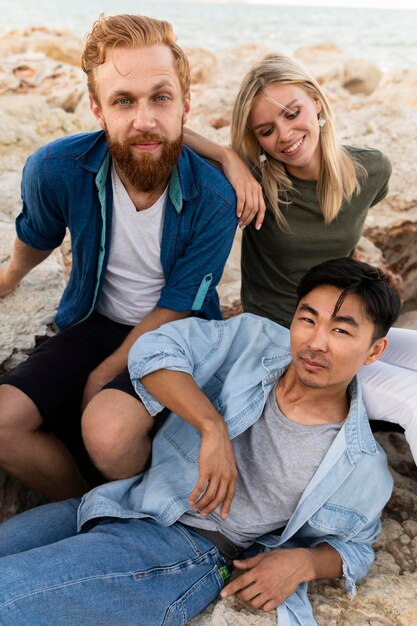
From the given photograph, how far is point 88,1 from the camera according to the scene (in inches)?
2874

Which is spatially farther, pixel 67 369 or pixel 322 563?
pixel 67 369

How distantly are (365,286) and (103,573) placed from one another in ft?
3.90

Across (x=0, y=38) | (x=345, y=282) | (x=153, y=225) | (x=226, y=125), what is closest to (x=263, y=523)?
(x=345, y=282)

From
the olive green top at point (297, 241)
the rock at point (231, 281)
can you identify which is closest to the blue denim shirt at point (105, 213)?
the olive green top at point (297, 241)

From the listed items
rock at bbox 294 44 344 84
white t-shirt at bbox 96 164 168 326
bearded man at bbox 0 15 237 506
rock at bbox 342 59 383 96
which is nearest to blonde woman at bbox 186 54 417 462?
bearded man at bbox 0 15 237 506

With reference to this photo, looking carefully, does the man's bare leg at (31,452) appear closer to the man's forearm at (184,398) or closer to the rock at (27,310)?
the rock at (27,310)

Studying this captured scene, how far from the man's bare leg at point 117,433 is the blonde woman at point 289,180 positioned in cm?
94

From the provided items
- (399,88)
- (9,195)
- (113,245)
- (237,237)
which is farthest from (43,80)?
(113,245)

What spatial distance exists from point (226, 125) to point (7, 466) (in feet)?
12.5

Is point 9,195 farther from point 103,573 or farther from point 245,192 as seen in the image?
point 103,573

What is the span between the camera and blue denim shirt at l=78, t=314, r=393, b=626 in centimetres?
210

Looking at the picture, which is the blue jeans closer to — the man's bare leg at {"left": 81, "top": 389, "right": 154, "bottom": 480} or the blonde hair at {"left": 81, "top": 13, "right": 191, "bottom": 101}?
the man's bare leg at {"left": 81, "top": 389, "right": 154, "bottom": 480}

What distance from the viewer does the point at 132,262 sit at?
2.80 meters

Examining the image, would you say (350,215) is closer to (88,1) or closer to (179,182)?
(179,182)
